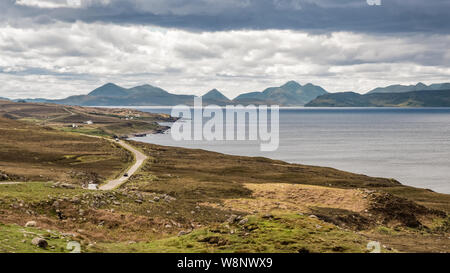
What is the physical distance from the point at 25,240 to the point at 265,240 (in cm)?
1390

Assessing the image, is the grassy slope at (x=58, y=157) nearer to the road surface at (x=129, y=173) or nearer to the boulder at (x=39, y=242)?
the road surface at (x=129, y=173)

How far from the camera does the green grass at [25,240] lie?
21.2 meters

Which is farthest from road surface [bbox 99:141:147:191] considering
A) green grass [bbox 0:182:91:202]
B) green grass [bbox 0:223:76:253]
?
green grass [bbox 0:223:76:253]

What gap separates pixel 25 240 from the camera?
74.2 feet

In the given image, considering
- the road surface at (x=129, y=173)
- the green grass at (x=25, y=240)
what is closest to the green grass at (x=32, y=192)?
the green grass at (x=25, y=240)

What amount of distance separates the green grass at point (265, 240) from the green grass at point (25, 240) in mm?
2572

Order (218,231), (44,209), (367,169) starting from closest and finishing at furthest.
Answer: (218,231), (44,209), (367,169)

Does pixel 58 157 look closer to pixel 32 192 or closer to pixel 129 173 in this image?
pixel 129 173

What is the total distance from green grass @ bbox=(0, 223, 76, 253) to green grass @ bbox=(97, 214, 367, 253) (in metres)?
2.57

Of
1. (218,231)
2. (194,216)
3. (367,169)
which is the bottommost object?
(367,169)

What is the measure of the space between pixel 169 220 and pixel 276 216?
1299cm
